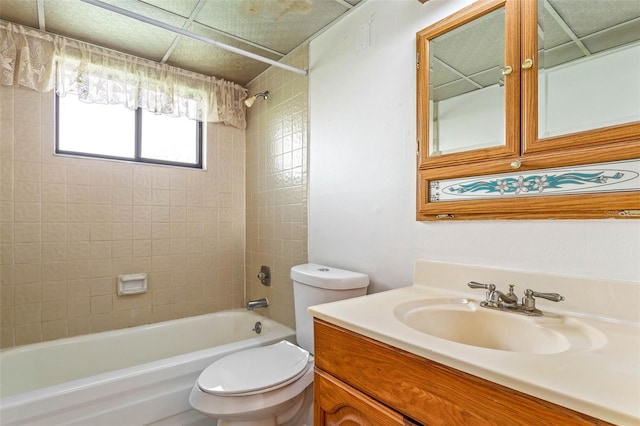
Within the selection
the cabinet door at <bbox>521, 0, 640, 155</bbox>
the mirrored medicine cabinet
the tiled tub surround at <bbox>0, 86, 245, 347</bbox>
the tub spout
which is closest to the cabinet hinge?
the mirrored medicine cabinet

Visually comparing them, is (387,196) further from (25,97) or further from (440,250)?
(25,97)

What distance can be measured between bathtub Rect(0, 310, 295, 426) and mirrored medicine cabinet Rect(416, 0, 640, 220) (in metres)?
1.33

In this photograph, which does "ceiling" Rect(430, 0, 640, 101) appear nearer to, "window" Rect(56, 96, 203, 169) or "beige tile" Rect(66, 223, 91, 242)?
"window" Rect(56, 96, 203, 169)

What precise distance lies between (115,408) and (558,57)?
2.06m

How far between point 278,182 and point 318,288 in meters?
0.99

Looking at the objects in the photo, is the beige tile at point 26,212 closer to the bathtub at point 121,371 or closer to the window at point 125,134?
the window at point 125,134

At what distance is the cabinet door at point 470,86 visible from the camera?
3.29 feet

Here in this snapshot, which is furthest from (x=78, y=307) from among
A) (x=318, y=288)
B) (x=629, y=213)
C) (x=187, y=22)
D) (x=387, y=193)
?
(x=629, y=213)

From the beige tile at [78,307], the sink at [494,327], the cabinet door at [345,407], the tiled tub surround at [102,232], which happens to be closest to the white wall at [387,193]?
the sink at [494,327]

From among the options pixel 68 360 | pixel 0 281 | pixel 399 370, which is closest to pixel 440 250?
pixel 399 370

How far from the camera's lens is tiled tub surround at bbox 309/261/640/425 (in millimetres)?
474

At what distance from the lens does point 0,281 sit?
171cm

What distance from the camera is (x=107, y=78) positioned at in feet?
6.37

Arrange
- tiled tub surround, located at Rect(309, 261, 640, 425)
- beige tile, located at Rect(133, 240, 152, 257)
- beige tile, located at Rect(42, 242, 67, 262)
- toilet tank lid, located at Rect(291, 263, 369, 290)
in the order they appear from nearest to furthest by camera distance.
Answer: tiled tub surround, located at Rect(309, 261, 640, 425) < toilet tank lid, located at Rect(291, 263, 369, 290) < beige tile, located at Rect(42, 242, 67, 262) < beige tile, located at Rect(133, 240, 152, 257)
